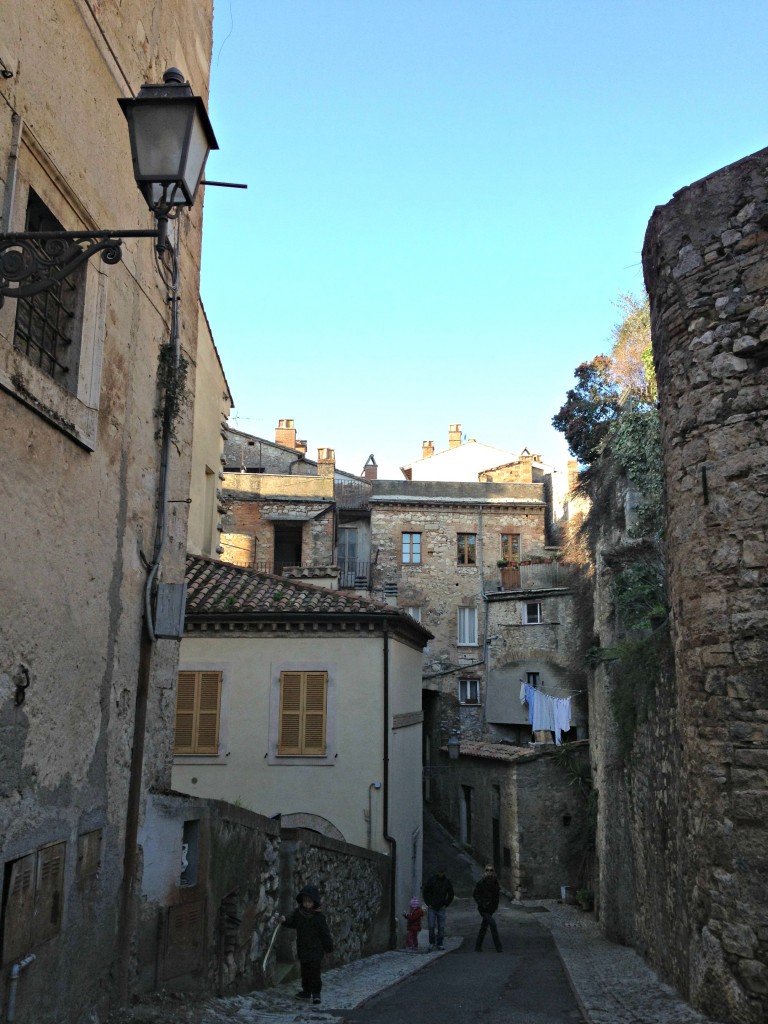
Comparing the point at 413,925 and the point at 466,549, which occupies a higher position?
the point at 466,549

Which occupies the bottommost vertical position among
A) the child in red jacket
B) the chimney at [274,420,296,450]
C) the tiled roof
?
the child in red jacket

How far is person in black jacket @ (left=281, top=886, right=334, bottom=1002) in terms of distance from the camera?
861cm

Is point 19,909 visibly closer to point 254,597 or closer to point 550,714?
point 254,597

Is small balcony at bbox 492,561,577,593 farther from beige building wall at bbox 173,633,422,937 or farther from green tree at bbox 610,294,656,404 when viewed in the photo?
beige building wall at bbox 173,633,422,937

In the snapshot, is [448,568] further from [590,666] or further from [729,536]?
[729,536]

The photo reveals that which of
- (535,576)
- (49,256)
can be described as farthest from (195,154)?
(535,576)

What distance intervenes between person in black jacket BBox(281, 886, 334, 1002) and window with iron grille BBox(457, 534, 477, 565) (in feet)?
93.7

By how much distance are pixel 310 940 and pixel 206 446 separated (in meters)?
10.8

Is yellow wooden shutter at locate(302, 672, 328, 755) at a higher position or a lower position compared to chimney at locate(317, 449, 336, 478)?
lower

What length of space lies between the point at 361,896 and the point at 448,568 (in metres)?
24.0

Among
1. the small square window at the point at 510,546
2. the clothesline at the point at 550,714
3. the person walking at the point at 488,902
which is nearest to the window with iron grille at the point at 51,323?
the person walking at the point at 488,902

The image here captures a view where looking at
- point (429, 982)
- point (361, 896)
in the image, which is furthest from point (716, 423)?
point (361, 896)

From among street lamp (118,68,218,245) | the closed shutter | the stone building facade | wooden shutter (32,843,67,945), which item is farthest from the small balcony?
street lamp (118,68,218,245)

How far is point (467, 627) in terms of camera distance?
3609cm
